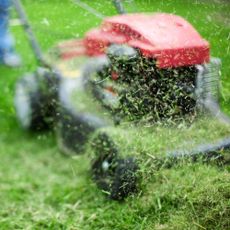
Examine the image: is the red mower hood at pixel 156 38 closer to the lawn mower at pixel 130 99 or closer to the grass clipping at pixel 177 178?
the lawn mower at pixel 130 99

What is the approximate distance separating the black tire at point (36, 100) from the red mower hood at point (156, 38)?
0.45ft

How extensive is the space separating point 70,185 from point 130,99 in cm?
27

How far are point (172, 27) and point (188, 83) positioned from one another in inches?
6.1

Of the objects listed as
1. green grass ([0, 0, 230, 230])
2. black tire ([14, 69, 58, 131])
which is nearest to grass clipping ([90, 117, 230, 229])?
green grass ([0, 0, 230, 230])

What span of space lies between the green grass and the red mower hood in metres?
0.06

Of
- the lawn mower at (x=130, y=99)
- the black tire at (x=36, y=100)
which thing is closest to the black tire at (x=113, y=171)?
the lawn mower at (x=130, y=99)

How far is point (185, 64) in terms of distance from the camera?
4.21ft

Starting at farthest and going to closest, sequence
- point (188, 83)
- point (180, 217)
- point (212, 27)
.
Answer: point (212, 27)
point (188, 83)
point (180, 217)

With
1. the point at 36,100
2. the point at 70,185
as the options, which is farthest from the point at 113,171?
the point at 36,100

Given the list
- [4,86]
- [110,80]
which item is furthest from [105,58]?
[4,86]

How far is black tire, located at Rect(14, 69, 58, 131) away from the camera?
1.29m

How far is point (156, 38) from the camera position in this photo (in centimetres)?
124

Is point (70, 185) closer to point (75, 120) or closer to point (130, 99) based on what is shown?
point (75, 120)

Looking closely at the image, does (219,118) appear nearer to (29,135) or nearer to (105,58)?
(105,58)
